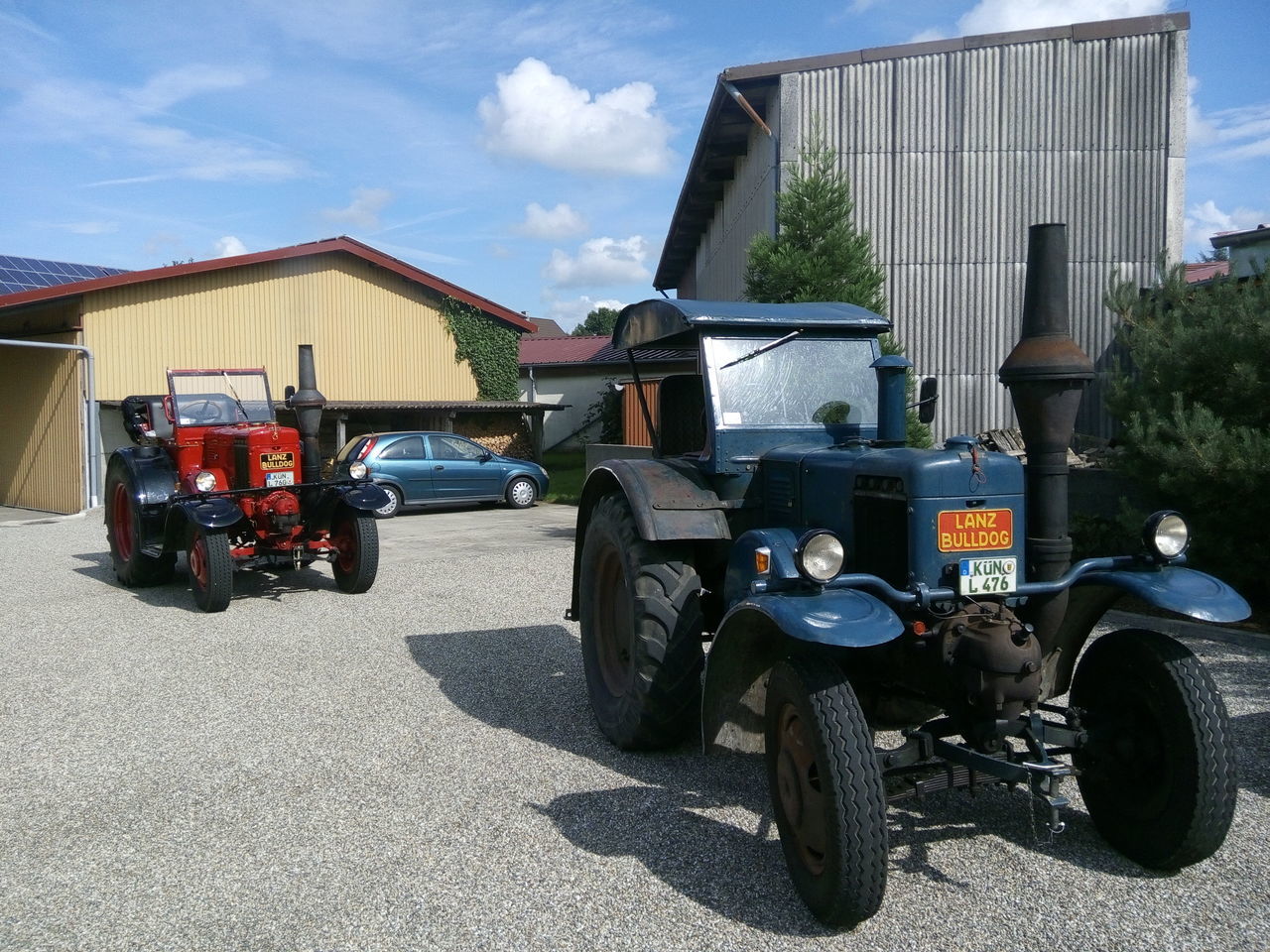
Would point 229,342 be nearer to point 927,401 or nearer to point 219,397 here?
point 219,397

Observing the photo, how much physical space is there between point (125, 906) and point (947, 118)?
13426 millimetres

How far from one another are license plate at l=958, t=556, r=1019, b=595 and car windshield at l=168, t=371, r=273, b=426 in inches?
328

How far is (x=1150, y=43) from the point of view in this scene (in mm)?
13516

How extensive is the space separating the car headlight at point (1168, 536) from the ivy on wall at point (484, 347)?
65.0 feet

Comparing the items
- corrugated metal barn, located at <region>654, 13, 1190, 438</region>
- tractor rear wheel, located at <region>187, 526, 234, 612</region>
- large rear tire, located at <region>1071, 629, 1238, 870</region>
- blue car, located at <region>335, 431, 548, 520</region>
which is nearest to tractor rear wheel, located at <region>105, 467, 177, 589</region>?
tractor rear wheel, located at <region>187, 526, 234, 612</region>

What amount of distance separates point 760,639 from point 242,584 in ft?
24.3

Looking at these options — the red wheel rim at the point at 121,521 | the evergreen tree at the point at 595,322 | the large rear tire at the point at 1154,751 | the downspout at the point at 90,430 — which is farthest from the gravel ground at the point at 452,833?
the evergreen tree at the point at 595,322

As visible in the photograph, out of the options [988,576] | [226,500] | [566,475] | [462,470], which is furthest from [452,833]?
[566,475]

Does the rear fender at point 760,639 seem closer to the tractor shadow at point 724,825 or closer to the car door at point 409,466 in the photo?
the tractor shadow at point 724,825

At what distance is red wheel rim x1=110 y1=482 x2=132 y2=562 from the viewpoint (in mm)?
10062

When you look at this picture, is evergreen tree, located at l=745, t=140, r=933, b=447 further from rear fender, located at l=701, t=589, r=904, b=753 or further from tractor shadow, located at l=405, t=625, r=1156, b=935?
rear fender, located at l=701, t=589, r=904, b=753

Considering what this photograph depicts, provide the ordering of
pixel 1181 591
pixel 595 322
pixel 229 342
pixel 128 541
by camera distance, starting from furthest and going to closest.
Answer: pixel 595 322 < pixel 229 342 < pixel 128 541 < pixel 1181 591

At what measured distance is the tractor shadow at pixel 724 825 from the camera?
350 cm

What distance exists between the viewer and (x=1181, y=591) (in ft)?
11.5
